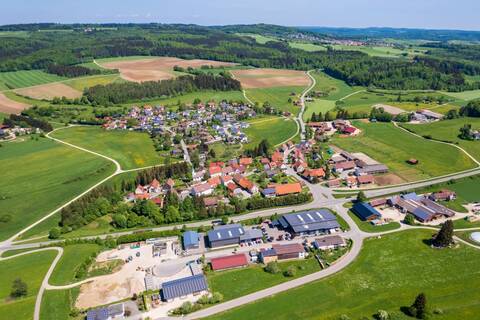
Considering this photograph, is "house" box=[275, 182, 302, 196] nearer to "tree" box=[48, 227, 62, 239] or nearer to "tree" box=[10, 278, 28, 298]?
"tree" box=[48, 227, 62, 239]

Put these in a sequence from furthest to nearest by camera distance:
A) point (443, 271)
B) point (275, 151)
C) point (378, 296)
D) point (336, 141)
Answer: point (336, 141) < point (275, 151) < point (443, 271) < point (378, 296)

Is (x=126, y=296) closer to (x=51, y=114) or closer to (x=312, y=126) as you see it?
(x=312, y=126)

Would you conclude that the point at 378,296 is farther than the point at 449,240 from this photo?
No

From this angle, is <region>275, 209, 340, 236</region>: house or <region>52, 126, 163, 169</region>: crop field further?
<region>52, 126, 163, 169</region>: crop field

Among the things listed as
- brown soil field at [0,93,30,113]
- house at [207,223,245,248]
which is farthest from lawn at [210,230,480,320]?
brown soil field at [0,93,30,113]

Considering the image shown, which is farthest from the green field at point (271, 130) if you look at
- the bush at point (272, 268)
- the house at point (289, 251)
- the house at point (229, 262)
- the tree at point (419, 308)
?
the tree at point (419, 308)

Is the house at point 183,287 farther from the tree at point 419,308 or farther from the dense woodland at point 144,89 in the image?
the dense woodland at point 144,89

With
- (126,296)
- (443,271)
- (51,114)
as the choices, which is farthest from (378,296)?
(51,114)

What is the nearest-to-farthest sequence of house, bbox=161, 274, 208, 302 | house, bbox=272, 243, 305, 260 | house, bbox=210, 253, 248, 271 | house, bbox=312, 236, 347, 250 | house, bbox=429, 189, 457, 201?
1. house, bbox=161, 274, 208, 302
2. house, bbox=210, 253, 248, 271
3. house, bbox=272, 243, 305, 260
4. house, bbox=312, 236, 347, 250
5. house, bbox=429, 189, 457, 201
